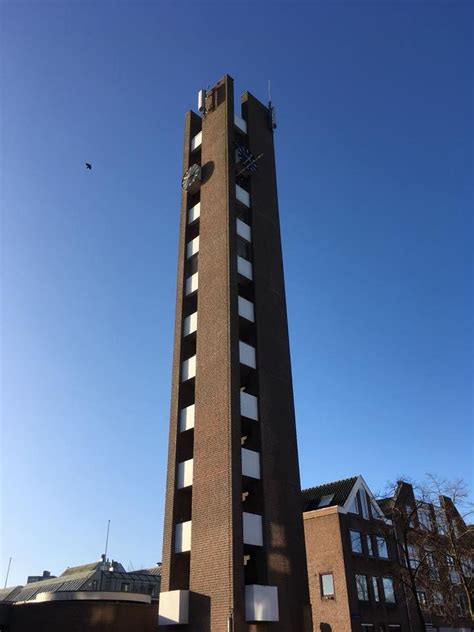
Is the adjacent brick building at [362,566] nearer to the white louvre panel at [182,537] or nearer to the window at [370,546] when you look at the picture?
the window at [370,546]

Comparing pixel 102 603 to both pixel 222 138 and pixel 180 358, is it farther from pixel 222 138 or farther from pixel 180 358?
pixel 222 138

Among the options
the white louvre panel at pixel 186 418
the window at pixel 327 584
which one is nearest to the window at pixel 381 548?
the window at pixel 327 584

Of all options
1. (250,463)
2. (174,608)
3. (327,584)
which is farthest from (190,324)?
(327,584)

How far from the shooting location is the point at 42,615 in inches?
1124

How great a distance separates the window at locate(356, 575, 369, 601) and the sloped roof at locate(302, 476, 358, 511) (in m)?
5.25

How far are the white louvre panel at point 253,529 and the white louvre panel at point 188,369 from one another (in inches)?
365

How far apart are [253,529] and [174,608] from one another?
17.4 feet

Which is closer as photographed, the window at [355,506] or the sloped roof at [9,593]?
the window at [355,506]

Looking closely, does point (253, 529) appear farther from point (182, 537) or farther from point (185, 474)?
point (185, 474)

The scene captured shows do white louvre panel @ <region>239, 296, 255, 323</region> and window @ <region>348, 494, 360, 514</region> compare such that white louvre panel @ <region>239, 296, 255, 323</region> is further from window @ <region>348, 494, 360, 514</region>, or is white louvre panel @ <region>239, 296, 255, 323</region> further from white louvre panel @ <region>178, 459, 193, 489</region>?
window @ <region>348, 494, 360, 514</region>

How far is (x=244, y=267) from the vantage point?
115ft

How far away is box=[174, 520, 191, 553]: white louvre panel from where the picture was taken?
2741 cm

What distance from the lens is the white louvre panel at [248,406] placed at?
2970cm

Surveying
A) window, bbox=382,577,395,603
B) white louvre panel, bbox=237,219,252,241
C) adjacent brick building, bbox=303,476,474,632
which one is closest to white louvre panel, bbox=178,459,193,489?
adjacent brick building, bbox=303,476,474,632
